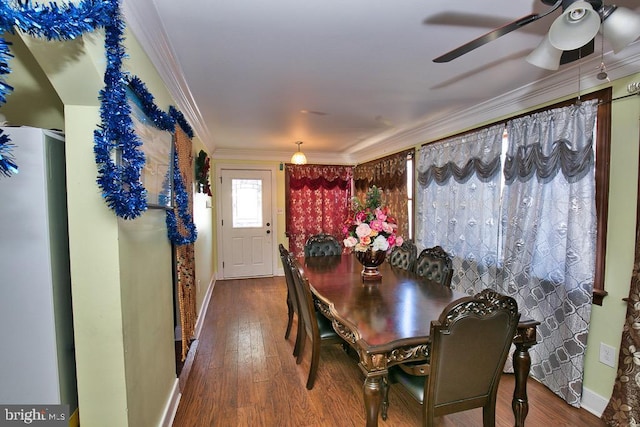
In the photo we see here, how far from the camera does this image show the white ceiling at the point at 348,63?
1490 millimetres

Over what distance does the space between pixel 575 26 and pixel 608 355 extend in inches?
82.8

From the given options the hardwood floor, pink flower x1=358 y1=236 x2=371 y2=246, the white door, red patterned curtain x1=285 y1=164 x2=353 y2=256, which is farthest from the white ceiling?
the hardwood floor

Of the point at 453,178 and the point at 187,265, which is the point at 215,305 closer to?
the point at 187,265

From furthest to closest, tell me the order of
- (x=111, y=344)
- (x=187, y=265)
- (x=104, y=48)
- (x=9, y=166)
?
1. (x=187, y=265)
2. (x=111, y=344)
3. (x=104, y=48)
4. (x=9, y=166)

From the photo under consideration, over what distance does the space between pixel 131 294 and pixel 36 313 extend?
0.33 m

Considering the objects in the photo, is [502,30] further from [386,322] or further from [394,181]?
[394,181]

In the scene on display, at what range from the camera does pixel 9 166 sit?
0.79 m

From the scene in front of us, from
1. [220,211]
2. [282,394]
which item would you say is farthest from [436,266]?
[220,211]

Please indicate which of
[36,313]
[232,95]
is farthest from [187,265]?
[232,95]

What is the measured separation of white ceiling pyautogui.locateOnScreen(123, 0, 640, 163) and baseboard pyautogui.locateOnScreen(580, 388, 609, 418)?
7.01ft

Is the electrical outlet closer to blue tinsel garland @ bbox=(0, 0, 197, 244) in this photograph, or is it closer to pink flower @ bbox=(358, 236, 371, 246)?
pink flower @ bbox=(358, 236, 371, 246)

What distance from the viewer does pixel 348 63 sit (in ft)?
6.72

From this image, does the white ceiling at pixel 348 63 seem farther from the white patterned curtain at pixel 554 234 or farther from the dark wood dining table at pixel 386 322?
the dark wood dining table at pixel 386 322

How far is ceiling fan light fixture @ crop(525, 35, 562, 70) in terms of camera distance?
4.23ft
